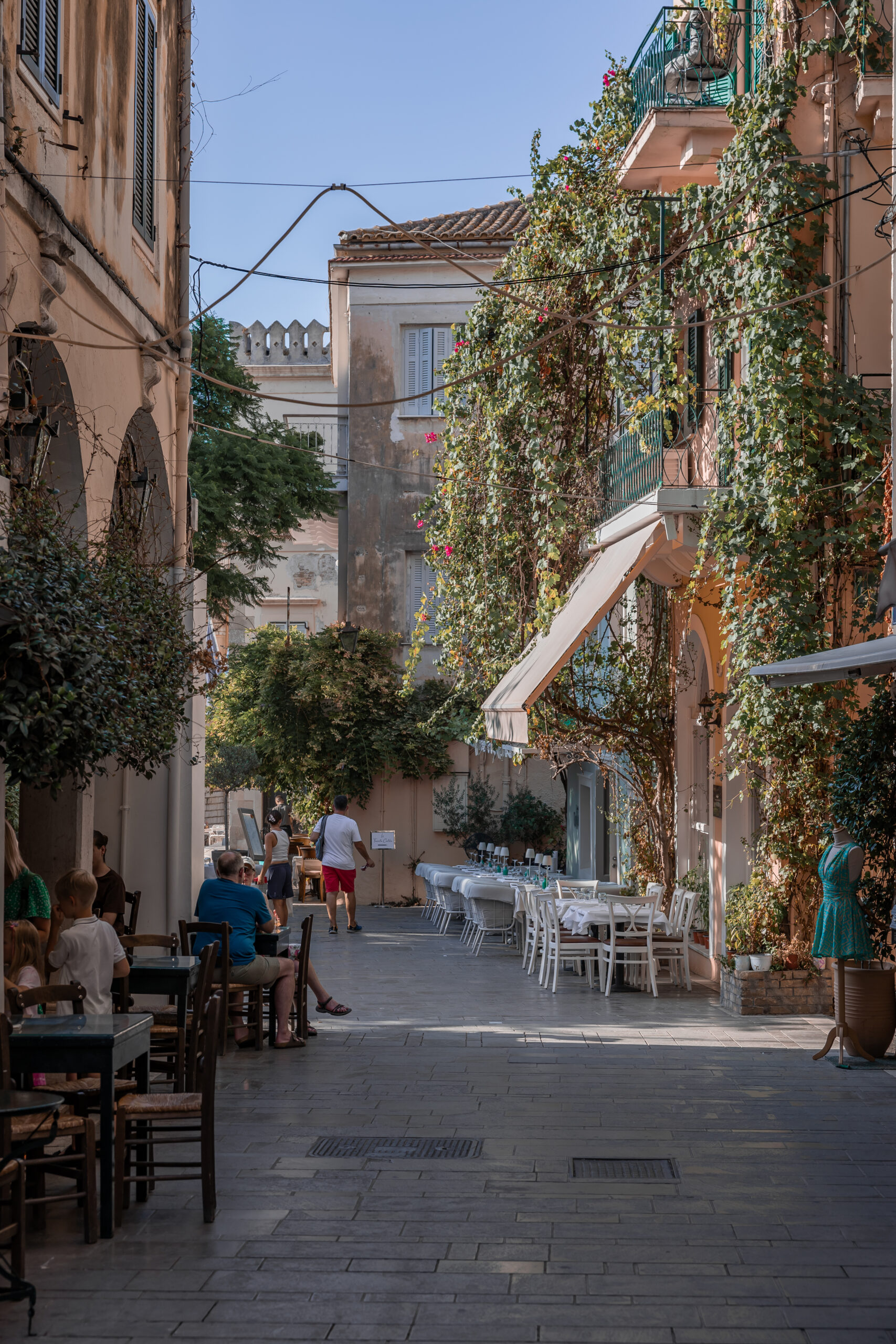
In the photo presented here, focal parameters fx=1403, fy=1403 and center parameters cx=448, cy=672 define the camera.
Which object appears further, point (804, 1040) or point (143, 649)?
point (804, 1040)

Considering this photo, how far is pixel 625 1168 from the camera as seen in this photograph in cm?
736

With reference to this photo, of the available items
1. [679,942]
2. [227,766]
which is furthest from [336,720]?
[227,766]

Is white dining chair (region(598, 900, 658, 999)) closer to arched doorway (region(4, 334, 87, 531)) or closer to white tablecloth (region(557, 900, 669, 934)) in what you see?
white tablecloth (region(557, 900, 669, 934))

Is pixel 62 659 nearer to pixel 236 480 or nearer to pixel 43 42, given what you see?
pixel 43 42

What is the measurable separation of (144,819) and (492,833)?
1150cm

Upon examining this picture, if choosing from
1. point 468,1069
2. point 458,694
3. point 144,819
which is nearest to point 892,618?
point 468,1069

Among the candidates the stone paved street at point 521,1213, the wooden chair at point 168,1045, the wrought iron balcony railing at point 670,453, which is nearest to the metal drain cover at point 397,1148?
the stone paved street at point 521,1213

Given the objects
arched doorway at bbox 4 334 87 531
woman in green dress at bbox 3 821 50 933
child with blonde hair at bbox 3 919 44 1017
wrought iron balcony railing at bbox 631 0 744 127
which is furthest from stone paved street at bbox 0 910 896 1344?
wrought iron balcony railing at bbox 631 0 744 127

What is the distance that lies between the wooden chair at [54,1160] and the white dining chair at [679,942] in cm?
843

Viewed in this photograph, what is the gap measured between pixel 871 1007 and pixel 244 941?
4709mm

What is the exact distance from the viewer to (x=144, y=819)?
43.5ft

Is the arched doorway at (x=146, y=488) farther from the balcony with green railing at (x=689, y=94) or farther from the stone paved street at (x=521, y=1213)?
the balcony with green railing at (x=689, y=94)

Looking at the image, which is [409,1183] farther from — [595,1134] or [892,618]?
[892,618]

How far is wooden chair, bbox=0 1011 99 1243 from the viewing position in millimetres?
5996
